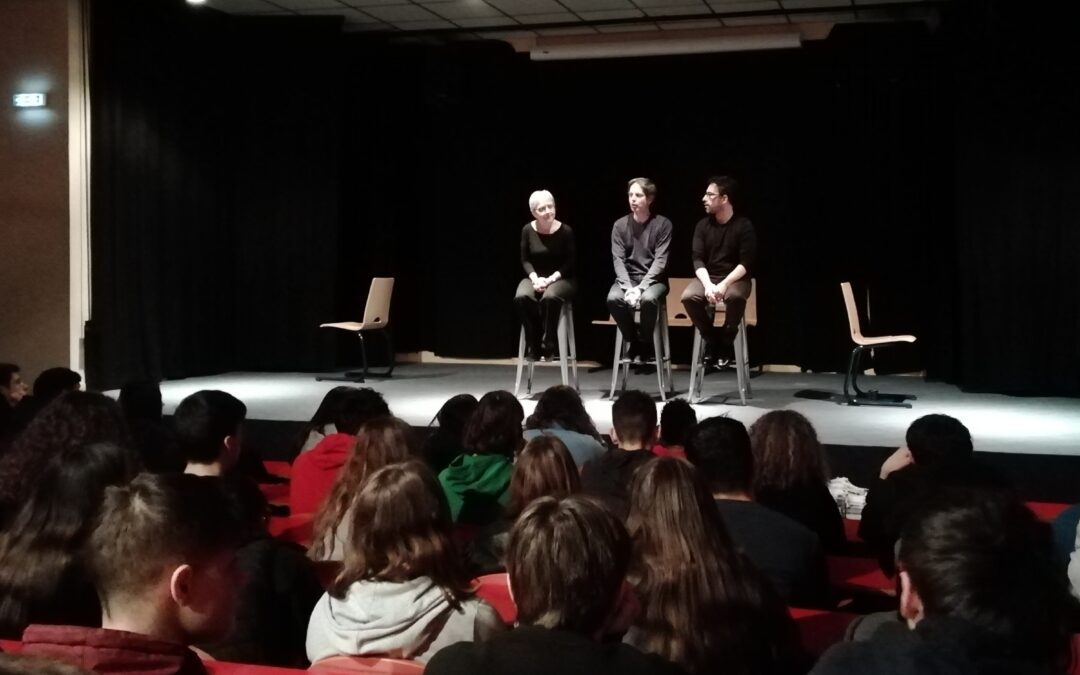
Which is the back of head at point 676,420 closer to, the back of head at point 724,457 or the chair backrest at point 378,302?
the back of head at point 724,457

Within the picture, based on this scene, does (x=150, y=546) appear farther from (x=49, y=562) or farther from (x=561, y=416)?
(x=561, y=416)

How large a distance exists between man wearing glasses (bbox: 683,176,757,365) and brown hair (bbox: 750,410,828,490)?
311 centimetres

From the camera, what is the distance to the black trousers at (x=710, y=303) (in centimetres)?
627

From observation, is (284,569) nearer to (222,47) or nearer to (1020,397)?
(1020,397)

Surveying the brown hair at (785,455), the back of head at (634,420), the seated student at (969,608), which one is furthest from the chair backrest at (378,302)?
the seated student at (969,608)

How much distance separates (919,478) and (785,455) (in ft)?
1.38

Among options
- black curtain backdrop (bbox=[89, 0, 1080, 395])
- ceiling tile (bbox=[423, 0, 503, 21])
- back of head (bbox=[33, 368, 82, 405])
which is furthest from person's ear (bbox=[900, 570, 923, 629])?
ceiling tile (bbox=[423, 0, 503, 21])

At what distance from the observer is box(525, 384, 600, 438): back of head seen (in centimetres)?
384

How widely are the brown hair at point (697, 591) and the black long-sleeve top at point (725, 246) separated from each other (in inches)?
175

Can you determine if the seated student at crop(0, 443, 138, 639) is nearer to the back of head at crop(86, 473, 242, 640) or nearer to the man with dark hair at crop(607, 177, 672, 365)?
the back of head at crop(86, 473, 242, 640)

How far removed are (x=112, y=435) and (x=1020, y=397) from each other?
6347 millimetres

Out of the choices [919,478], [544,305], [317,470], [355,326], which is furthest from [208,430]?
[355,326]

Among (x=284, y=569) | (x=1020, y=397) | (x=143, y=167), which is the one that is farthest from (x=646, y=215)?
(x=284, y=569)

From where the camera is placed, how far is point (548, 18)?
8727 mm
